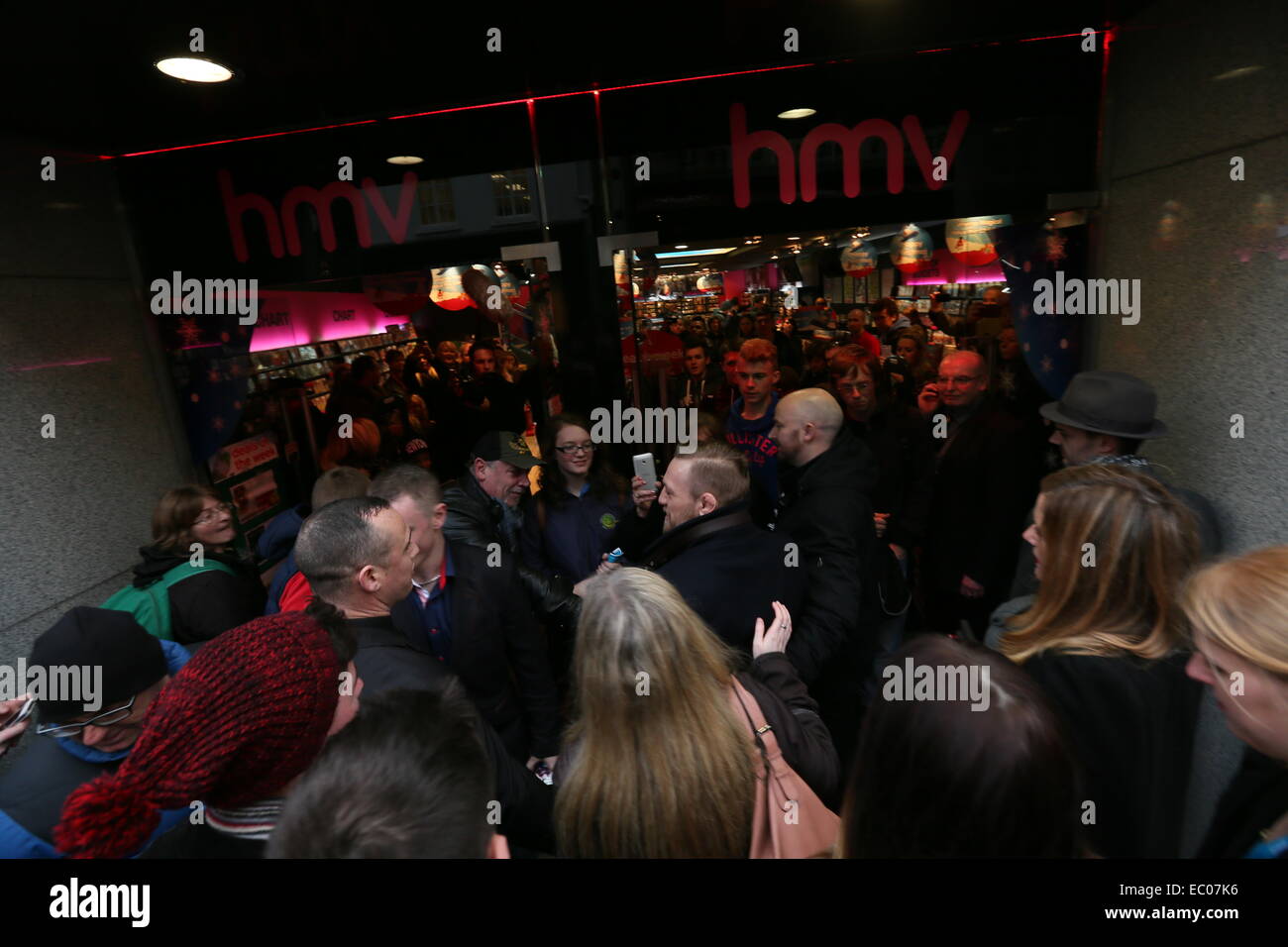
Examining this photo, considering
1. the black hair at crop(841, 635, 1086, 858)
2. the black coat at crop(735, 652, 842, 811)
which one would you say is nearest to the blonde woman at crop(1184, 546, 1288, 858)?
the black hair at crop(841, 635, 1086, 858)

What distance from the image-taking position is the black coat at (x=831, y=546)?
225 centimetres

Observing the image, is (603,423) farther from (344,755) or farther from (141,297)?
(344,755)

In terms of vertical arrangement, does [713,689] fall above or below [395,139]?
below

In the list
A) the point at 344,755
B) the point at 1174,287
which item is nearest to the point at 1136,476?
the point at 1174,287

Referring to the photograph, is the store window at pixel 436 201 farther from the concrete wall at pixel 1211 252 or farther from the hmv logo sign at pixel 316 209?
the concrete wall at pixel 1211 252

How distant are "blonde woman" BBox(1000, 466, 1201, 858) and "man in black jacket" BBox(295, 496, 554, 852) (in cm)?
128

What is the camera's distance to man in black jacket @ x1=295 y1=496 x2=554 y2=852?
162cm

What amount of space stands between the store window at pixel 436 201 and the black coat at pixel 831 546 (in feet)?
8.66

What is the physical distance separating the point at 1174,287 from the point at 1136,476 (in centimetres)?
169

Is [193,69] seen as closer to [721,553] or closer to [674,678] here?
[721,553]

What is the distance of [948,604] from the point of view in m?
3.65

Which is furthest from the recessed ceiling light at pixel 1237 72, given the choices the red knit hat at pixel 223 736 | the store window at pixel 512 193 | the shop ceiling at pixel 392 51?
the red knit hat at pixel 223 736

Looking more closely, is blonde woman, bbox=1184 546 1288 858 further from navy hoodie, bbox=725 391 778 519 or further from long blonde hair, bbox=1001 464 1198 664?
navy hoodie, bbox=725 391 778 519
